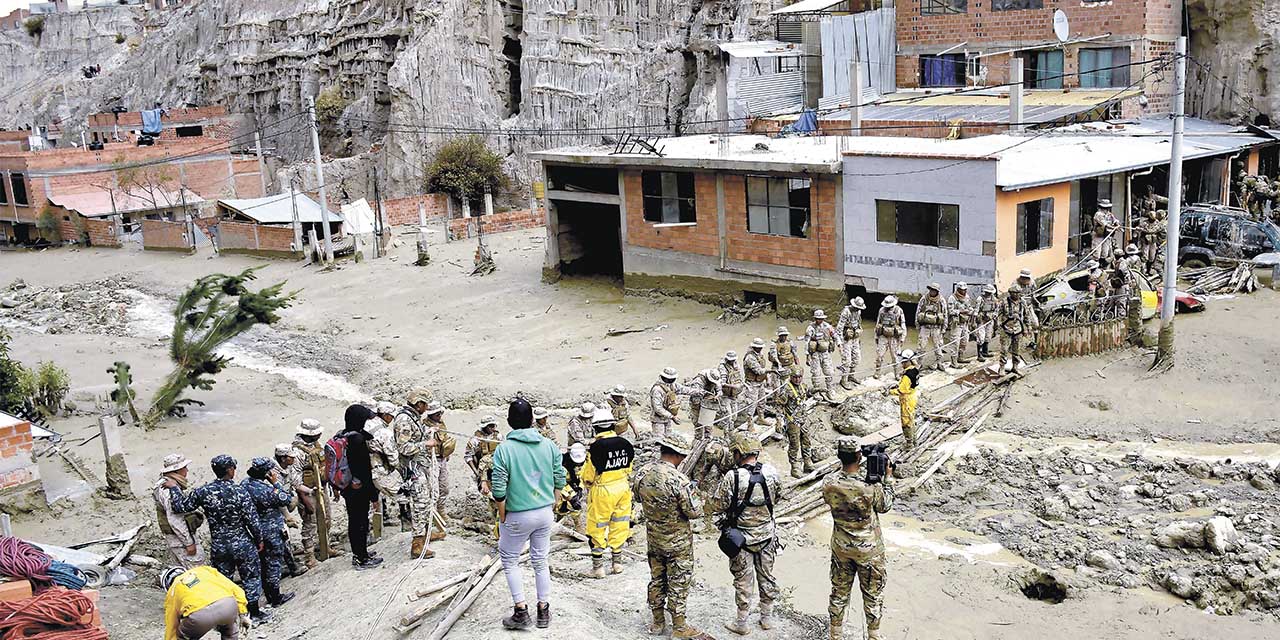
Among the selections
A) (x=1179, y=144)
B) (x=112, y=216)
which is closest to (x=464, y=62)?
(x=112, y=216)

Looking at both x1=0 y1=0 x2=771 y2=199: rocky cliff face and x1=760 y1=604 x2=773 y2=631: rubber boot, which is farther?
x1=0 y1=0 x2=771 y2=199: rocky cliff face

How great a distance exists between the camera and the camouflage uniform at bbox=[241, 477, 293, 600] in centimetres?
964

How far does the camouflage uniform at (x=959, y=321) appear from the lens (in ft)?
60.6

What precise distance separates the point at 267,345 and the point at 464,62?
31596mm

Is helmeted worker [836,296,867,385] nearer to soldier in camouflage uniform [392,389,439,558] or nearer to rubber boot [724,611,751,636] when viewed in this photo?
soldier in camouflage uniform [392,389,439,558]

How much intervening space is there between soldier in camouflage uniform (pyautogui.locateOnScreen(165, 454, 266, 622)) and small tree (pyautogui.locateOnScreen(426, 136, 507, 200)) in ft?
126

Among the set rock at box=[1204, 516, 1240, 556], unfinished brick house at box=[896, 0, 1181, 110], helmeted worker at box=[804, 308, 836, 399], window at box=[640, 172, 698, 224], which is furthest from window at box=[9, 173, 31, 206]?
rock at box=[1204, 516, 1240, 556]

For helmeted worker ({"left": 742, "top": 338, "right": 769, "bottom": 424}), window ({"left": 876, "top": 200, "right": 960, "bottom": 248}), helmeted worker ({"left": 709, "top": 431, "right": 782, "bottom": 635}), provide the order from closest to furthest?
helmeted worker ({"left": 709, "top": 431, "right": 782, "bottom": 635}) → helmeted worker ({"left": 742, "top": 338, "right": 769, "bottom": 424}) → window ({"left": 876, "top": 200, "right": 960, "bottom": 248})

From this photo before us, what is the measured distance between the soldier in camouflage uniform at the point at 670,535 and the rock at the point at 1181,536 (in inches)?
240

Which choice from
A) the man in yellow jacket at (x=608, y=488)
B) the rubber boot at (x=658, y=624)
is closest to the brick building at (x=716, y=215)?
the man in yellow jacket at (x=608, y=488)

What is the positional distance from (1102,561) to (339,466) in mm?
8065

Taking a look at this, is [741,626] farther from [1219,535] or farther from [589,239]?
[589,239]

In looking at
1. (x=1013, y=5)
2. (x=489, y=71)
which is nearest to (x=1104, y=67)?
(x=1013, y=5)

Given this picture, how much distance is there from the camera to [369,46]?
189 feet
